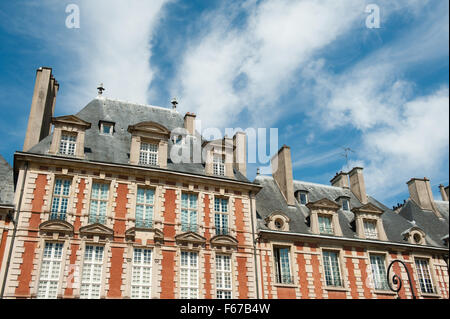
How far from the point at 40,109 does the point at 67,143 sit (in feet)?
7.53

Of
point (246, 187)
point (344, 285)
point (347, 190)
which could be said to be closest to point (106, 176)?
point (246, 187)

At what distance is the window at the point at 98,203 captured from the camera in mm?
16656

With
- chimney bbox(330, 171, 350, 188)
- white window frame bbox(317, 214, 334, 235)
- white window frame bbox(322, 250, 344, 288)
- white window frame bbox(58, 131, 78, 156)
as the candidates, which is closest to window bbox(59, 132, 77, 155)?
white window frame bbox(58, 131, 78, 156)

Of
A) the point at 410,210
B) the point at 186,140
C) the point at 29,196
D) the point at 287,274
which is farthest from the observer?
the point at 410,210

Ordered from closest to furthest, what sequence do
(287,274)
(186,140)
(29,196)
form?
1. (29,196)
2. (287,274)
3. (186,140)

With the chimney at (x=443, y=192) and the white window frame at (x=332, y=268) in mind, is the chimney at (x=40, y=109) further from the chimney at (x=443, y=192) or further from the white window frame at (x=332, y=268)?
the chimney at (x=443, y=192)

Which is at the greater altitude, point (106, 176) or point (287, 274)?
point (106, 176)

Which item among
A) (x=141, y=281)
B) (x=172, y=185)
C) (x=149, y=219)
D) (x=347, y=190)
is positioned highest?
(x=347, y=190)

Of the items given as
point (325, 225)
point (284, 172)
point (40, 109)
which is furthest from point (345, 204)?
point (40, 109)

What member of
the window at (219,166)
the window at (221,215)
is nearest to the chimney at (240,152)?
the window at (219,166)

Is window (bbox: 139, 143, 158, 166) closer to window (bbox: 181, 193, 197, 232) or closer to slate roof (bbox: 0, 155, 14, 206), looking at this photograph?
window (bbox: 181, 193, 197, 232)
